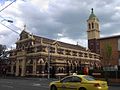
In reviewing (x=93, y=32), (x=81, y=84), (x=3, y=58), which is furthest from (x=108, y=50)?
(x=93, y=32)

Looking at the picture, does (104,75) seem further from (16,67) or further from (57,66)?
(16,67)

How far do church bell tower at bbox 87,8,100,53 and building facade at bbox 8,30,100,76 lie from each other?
12.7m

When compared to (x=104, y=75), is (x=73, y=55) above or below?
above

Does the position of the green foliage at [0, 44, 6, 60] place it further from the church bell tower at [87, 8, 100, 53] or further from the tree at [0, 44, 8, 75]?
the church bell tower at [87, 8, 100, 53]

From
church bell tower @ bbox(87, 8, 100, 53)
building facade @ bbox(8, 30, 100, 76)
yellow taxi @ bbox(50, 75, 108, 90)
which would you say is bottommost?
Result: yellow taxi @ bbox(50, 75, 108, 90)

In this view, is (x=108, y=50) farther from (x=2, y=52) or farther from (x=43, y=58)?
(x=2, y=52)

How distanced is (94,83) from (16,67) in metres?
65.7

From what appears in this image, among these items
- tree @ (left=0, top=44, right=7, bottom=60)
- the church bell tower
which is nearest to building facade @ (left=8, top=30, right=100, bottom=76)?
tree @ (left=0, top=44, right=7, bottom=60)

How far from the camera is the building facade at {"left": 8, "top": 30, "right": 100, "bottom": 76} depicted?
6931 cm

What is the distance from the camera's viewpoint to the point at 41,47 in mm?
70125

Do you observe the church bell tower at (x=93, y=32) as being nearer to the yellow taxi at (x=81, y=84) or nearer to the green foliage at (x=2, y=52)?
the green foliage at (x=2, y=52)

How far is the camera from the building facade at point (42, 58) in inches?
2729

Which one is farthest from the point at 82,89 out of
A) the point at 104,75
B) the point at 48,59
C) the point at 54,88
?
the point at 48,59

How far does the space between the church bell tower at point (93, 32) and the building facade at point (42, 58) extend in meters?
12.7
